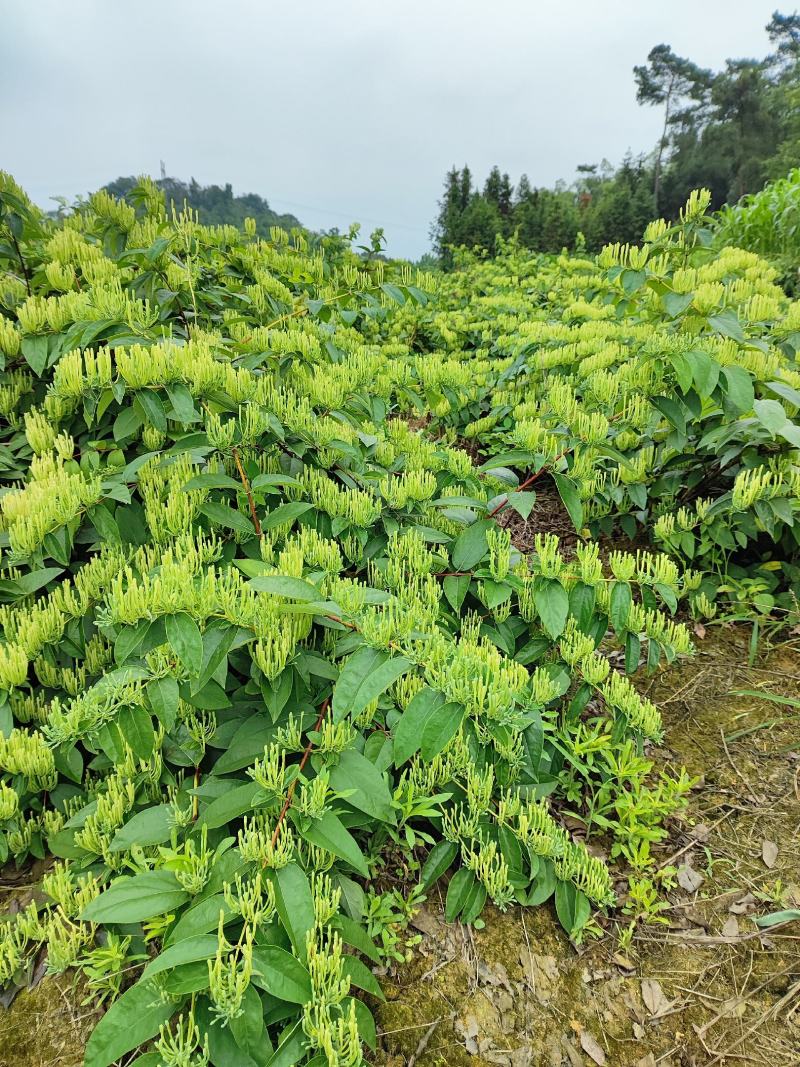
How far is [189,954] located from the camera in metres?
0.71

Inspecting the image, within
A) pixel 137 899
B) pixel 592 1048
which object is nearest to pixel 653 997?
pixel 592 1048

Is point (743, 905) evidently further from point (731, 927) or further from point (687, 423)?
point (687, 423)

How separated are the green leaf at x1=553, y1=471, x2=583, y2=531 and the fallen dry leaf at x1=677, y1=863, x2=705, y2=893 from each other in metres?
0.83

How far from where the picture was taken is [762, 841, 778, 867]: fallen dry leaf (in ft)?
4.31

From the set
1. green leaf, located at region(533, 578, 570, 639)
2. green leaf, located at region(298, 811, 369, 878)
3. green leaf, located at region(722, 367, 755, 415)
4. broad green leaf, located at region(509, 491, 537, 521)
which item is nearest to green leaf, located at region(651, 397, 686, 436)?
green leaf, located at region(722, 367, 755, 415)

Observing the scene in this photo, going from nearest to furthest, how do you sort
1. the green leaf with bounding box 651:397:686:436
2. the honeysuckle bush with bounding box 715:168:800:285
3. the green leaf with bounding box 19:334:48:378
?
the green leaf with bounding box 19:334:48:378, the green leaf with bounding box 651:397:686:436, the honeysuckle bush with bounding box 715:168:800:285

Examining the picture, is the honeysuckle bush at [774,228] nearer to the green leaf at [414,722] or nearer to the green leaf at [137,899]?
the green leaf at [414,722]

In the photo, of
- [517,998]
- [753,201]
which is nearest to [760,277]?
[517,998]

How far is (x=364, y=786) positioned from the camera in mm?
935

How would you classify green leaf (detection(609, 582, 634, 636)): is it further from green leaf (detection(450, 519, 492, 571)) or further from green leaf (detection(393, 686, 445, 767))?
green leaf (detection(393, 686, 445, 767))

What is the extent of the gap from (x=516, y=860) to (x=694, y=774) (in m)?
0.69

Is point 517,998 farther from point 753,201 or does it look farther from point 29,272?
point 753,201

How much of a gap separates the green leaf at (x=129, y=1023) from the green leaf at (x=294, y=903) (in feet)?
0.60

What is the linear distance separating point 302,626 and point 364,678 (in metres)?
0.19
